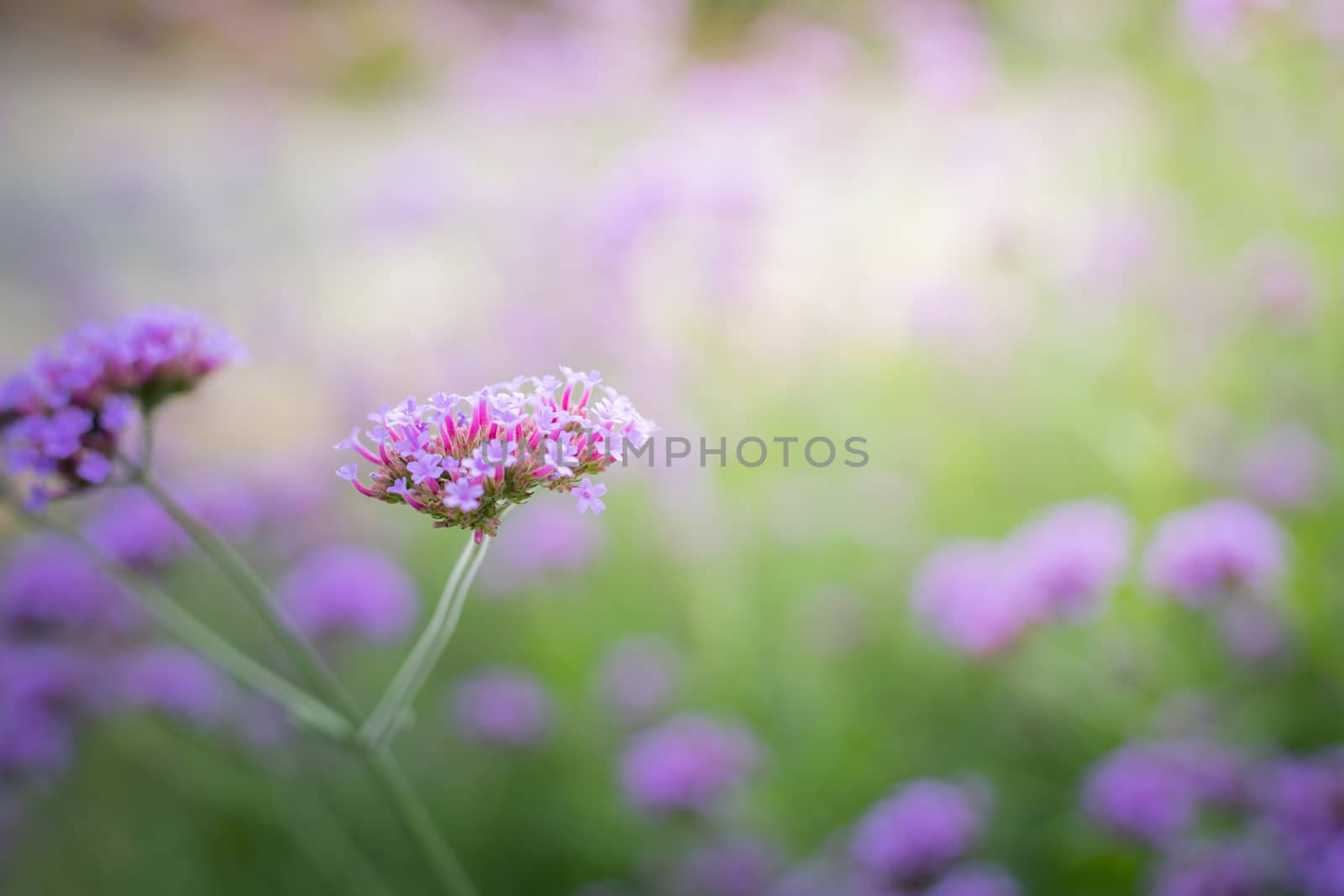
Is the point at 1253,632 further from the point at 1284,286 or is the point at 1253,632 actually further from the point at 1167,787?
the point at 1284,286

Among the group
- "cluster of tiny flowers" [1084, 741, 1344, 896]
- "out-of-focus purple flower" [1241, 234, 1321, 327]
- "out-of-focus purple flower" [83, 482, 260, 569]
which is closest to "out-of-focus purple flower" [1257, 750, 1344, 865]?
"cluster of tiny flowers" [1084, 741, 1344, 896]

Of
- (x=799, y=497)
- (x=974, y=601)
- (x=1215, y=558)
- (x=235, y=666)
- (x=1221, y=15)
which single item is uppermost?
(x=1221, y=15)

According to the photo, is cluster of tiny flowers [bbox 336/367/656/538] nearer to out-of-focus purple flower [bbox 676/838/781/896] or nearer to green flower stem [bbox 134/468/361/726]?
green flower stem [bbox 134/468/361/726]

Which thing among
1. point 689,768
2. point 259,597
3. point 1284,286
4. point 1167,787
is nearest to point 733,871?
point 689,768

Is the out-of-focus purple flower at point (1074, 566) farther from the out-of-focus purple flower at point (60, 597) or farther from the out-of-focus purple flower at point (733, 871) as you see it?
the out-of-focus purple flower at point (60, 597)

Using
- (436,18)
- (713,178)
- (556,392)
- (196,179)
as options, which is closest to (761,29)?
(436,18)

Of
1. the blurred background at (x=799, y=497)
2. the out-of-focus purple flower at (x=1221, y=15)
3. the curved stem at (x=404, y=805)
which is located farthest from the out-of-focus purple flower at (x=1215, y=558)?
the curved stem at (x=404, y=805)
